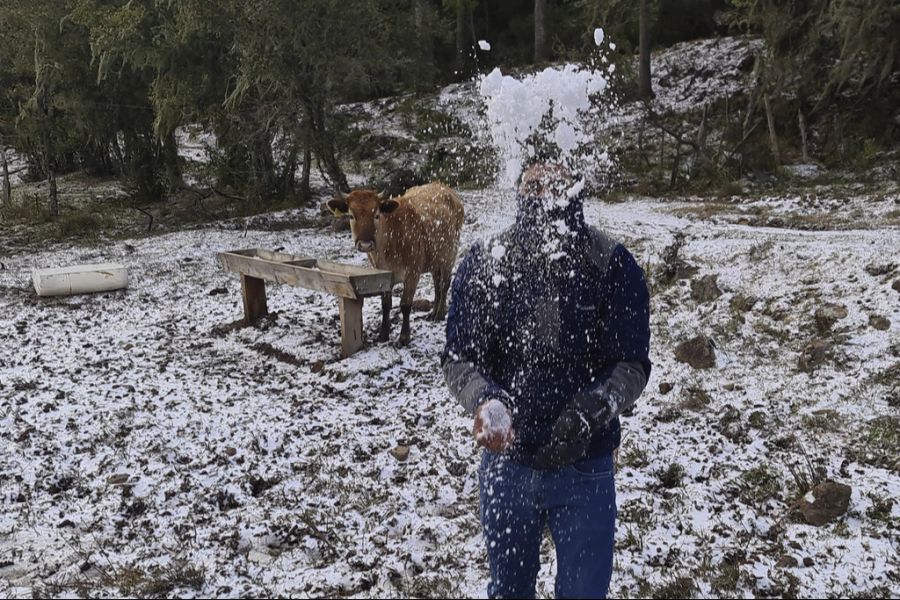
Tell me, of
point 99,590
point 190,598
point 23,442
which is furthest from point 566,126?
point 23,442

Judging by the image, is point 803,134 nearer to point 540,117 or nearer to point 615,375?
point 540,117

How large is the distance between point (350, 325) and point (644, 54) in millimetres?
20523

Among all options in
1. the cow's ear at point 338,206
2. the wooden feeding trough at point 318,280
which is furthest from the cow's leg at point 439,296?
the cow's ear at point 338,206

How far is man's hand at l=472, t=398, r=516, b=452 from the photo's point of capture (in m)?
2.30

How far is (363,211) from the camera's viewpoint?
7.43 meters

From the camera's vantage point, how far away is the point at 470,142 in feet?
79.1

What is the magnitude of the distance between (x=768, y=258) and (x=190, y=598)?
802cm

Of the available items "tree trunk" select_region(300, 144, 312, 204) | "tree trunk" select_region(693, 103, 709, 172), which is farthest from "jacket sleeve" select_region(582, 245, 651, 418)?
"tree trunk" select_region(693, 103, 709, 172)

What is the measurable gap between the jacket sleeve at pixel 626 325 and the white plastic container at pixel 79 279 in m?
10.3

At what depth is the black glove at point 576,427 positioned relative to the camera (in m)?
2.32

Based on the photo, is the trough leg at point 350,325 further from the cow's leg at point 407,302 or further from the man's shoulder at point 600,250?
the man's shoulder at point 600,250

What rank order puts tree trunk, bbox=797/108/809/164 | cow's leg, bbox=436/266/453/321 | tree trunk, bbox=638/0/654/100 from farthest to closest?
1. tree trunk, bbox=638/0/654/100
2. tree trunk, bbox=797/108/809/164
3. cow's leg, bbox=436/266/453/321

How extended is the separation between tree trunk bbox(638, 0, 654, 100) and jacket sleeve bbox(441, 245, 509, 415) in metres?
23.6

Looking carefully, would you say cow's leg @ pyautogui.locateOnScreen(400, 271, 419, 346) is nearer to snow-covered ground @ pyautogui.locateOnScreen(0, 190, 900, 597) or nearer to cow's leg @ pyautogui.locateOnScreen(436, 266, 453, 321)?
snow-covered ground @ pyautogui.locateOnScreen(0, 190, 900, 597)
